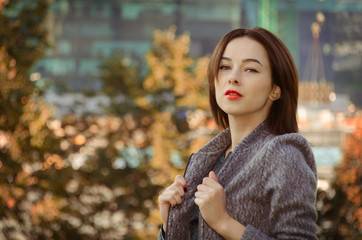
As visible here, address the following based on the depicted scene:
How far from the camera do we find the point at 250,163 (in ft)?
4.34

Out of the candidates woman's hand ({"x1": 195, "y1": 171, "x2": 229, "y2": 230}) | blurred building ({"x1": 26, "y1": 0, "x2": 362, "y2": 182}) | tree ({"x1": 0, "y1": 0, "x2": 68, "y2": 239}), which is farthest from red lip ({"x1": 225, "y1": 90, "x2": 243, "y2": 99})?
blurred building ({"x1": 26, "y1": 0, "x2": 362, "y2": 182})

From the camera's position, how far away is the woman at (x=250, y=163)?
1.26 meters

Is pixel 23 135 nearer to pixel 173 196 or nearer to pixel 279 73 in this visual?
pixel 173 196

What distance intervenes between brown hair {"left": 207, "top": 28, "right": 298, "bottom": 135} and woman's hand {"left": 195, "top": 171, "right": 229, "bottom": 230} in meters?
0.24

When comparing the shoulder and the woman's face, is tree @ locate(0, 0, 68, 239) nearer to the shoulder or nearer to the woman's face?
the woman's face

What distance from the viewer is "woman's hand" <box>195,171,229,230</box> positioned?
1305mm

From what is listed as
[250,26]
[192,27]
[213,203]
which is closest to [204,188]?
[213,203]

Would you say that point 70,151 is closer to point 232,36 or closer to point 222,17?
point 232,36

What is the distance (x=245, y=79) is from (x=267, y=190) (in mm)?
290

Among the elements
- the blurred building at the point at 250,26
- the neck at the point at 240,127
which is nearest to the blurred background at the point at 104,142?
the neck at the point at 240,127

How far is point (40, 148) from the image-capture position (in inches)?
204

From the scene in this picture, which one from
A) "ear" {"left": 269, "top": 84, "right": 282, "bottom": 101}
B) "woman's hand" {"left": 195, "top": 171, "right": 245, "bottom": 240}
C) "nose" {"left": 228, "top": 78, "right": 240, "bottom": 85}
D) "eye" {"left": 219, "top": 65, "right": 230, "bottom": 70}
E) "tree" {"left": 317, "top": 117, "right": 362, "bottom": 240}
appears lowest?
"tree" {"left": 317, "top": 117, "right": 362, "bottom": 240}

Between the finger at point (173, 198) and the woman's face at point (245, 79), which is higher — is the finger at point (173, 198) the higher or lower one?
the lower one

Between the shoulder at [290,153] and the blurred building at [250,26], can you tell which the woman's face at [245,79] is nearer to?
the shoulder at [290,153]
